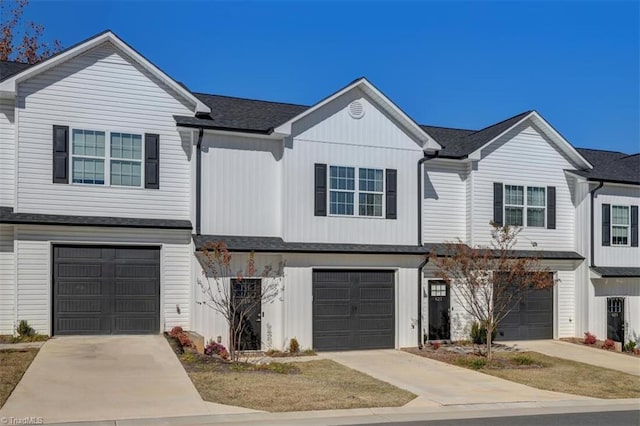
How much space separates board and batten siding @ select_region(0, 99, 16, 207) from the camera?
1755 cm

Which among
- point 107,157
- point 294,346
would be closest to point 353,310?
point 294,346

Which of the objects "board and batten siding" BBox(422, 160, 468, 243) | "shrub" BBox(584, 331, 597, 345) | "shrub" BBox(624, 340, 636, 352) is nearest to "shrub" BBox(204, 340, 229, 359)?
"board and batten siding" BBox(422, 160, 468, 243)

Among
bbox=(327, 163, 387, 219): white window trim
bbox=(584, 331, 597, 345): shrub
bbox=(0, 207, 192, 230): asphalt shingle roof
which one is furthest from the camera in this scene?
bbox=(584, 331, 597, 345): shrub

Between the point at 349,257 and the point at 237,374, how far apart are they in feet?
22.6

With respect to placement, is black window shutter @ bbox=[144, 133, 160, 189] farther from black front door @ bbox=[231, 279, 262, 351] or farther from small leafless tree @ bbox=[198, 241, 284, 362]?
black front door @ bbox=[231, 279, 262, 351]

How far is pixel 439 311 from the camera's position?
872 inches

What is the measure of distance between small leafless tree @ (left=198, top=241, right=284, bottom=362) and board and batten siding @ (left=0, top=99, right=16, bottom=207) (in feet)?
17.9

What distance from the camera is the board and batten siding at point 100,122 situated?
17.3 metres

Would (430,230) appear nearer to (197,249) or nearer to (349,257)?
(349,257)

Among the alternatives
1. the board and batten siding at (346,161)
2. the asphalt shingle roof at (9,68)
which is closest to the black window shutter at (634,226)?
the board and batten siding at (346,161)

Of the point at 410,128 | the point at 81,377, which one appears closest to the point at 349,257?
the point at 410,128

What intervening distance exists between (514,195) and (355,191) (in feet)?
21.8

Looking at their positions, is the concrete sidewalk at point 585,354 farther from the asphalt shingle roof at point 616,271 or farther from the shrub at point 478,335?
the asphalt shingle roof at point 616,271

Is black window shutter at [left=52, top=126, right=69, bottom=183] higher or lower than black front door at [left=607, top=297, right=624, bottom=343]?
higher
